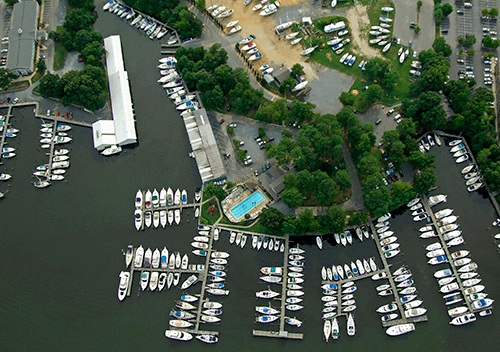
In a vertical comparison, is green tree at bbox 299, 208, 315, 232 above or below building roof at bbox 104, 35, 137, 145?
below

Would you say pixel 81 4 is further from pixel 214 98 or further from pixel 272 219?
pixel 272 219

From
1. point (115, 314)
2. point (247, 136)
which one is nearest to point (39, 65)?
point (247, 136)

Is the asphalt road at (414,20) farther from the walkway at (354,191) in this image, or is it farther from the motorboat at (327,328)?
the motorboat at (327,328)

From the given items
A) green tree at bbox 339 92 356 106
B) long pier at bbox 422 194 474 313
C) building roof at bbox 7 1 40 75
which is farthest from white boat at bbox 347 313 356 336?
building roof at bbox 7 1 40 75

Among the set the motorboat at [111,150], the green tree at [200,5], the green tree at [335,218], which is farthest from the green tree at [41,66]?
the green tree at [335,218]

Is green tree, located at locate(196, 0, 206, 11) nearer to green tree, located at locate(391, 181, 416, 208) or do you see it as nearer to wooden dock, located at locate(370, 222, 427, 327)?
green tree, located at locate(391, 181, 416, 208)

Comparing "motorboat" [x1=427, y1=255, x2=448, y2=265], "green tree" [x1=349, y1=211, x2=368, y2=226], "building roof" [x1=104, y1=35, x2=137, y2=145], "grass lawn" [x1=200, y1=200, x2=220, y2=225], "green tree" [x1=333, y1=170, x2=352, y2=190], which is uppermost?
"building roof" [x1=104, y1=35, x2=137, y2=145]
